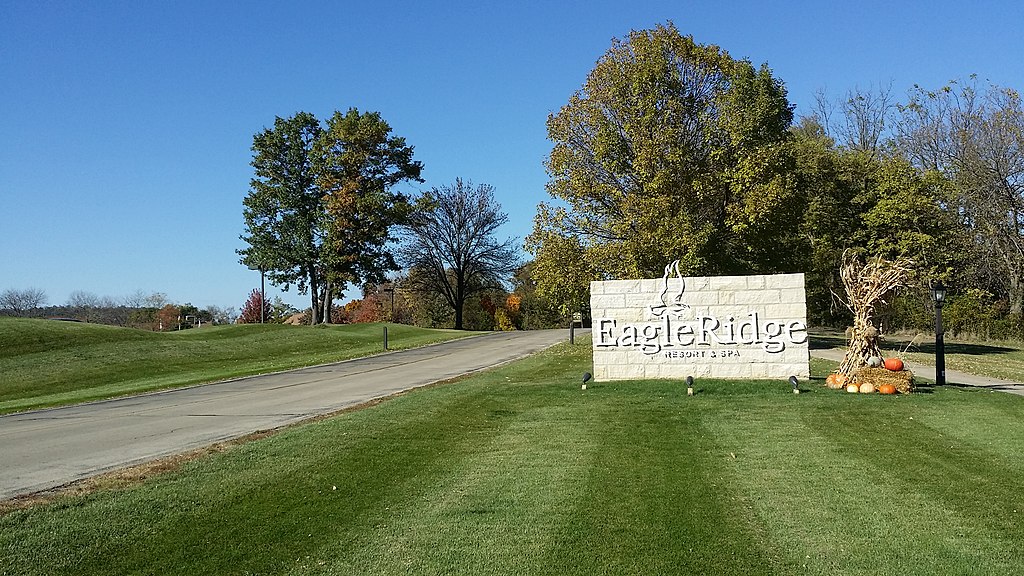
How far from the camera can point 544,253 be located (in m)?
27.0

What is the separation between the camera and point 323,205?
51.8 m

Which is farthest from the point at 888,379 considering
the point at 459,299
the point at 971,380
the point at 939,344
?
the point at 459,299

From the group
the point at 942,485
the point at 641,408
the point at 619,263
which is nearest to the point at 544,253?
the point at 619,263

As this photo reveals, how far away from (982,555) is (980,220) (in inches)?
1524

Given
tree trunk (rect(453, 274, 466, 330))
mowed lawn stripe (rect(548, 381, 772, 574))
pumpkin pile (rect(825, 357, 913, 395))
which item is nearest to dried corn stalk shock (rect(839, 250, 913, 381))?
pumpkin pile (rect(825, 357, 913, 395))

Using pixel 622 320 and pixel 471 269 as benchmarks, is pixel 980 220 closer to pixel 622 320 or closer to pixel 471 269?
pixel 622 320

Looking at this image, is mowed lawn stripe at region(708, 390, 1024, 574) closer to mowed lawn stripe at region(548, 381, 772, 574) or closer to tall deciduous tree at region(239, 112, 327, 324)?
mowed lawn stripe at region(548, 381, 772, 574)

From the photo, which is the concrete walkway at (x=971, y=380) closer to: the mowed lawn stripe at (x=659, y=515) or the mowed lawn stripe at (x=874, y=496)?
the mowed lawn stripe at (x=874, y=496)

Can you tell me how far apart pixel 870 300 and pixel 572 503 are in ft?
33.9

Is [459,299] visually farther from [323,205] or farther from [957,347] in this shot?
[957,347]

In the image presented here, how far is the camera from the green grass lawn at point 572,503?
525 cm

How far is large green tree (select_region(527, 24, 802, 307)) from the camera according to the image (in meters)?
25.6

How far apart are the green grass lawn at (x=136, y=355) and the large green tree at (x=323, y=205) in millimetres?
7574

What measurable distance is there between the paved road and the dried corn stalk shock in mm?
9656
